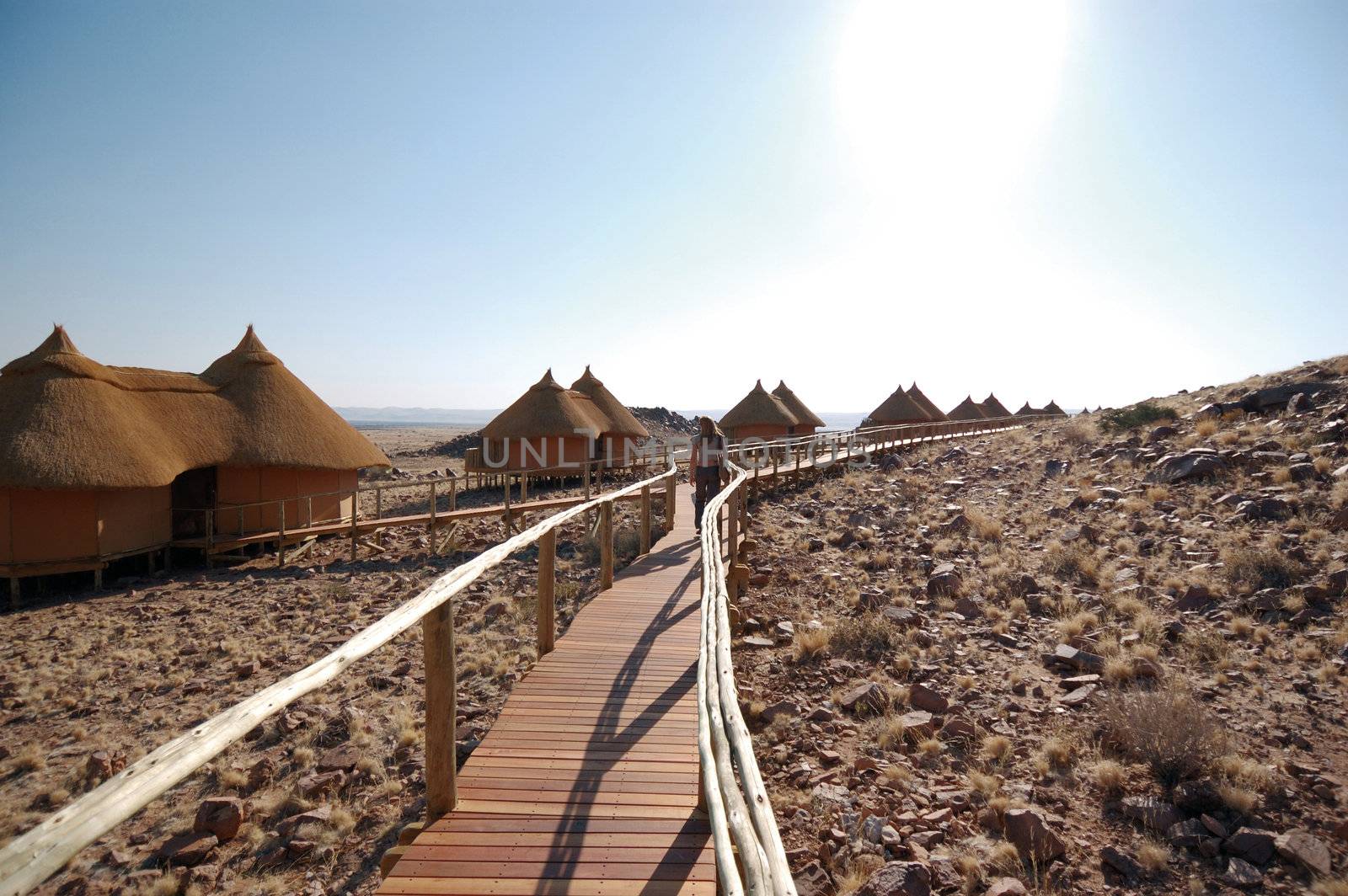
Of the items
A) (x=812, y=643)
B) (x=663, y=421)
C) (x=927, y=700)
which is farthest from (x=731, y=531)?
(x=663, y=421)

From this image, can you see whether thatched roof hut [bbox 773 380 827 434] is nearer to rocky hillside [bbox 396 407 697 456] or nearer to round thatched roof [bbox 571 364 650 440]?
round thatched roof [bbox 571 364 650 440]

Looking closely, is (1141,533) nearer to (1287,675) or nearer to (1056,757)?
(1287,675)

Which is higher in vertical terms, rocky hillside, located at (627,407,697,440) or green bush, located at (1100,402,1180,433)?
rocky hillside, located at (627,407,697,440)

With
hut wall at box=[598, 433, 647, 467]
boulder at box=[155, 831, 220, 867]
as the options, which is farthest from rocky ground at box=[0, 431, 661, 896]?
hut wall at box=[598, 433, 647, 467]

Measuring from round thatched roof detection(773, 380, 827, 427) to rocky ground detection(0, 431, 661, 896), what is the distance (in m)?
21.4

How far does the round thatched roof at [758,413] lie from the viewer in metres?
29.9

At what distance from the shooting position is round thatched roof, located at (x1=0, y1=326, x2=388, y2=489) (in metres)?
13.8

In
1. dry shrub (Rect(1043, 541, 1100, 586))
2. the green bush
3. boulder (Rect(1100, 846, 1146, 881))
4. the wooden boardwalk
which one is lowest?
boulder (Rect(1100, 846, 1146, 881))

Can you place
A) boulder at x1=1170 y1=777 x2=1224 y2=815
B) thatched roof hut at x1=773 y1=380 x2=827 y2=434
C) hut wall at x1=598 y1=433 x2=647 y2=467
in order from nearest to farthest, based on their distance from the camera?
boulder at x1=1170 y1=777 x2=1224 y2=815 → hut wall at x1=598 y1=433 x2=647 y2=467 → thatched roof hut at x1=773 y1=380 x2=827 y2=434

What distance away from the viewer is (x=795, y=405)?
112ft

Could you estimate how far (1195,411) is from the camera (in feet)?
51.4

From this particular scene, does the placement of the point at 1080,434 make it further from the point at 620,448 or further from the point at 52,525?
the point at 52,525

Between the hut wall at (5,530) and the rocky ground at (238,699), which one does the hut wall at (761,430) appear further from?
the hut wall at (5,530)

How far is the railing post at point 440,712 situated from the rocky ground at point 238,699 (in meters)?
2.00
